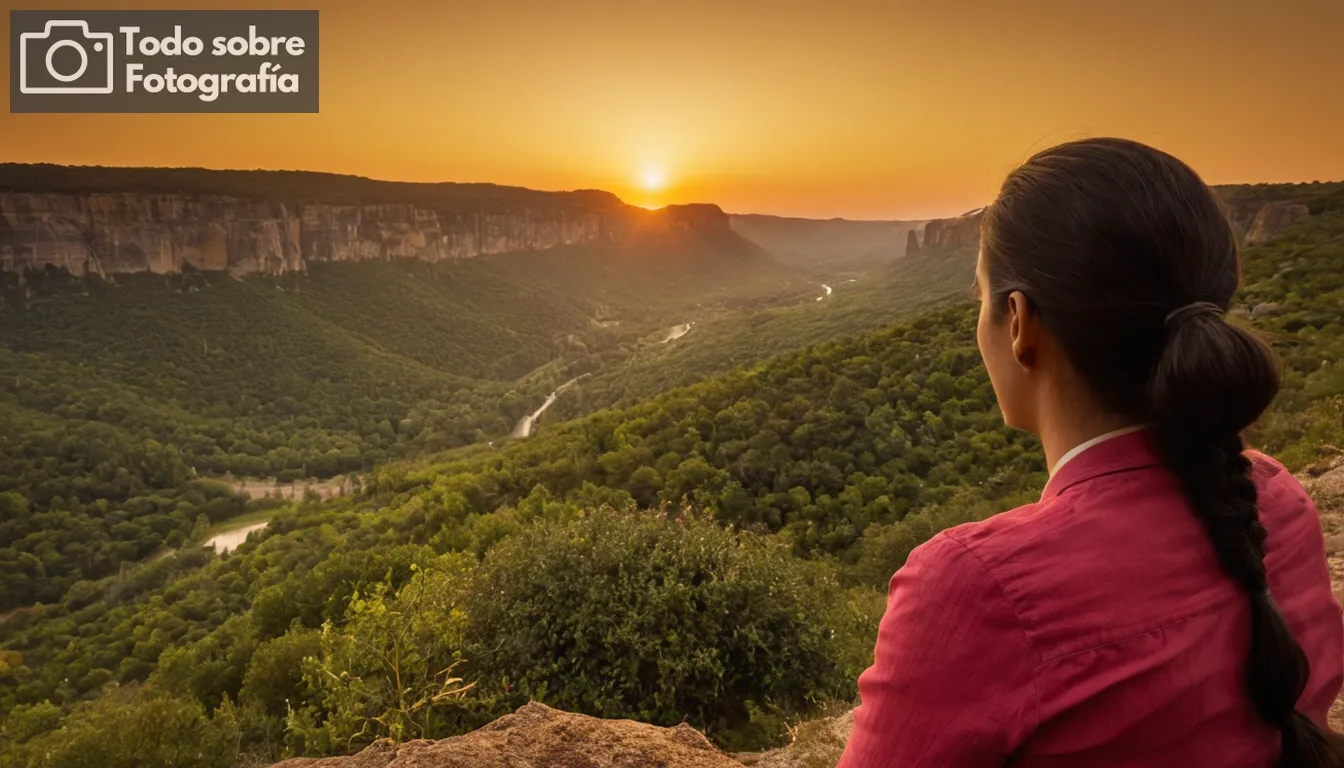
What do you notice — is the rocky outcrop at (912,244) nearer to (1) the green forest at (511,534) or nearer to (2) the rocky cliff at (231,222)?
(1) the green forest at (511,534)

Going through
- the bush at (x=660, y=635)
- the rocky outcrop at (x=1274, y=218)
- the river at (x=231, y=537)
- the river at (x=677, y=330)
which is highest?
the rocky outcrop at (x=1274, y=218)

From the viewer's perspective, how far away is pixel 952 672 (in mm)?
1061

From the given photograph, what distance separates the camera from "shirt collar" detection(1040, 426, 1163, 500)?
1200 mm

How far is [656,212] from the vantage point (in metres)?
198

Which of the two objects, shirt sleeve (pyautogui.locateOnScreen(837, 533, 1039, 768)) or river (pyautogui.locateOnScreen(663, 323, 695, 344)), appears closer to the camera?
shirt sleeve (pyautogui.locateOnScreen(837, 533, 1039, 768))

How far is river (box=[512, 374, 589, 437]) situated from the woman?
64.3 meters

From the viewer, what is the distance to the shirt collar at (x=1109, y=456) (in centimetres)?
120

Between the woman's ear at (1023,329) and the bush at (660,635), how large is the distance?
18.2ft

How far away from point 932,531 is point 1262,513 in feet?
40.5

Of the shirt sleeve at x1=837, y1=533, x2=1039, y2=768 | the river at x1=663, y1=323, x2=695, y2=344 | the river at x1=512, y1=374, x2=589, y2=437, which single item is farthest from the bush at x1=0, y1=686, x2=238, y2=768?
the river at x1=663, y1=323, x2=695, y2=344

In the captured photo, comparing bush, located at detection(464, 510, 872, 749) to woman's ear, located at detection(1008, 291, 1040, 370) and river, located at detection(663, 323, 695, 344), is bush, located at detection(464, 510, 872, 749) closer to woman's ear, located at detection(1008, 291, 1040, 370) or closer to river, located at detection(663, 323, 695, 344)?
woman's ear, located at detection(1008, 291, 1040, 370)

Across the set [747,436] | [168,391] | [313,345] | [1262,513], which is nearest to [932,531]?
[747,436]

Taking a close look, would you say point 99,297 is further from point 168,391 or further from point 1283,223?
point 1283,223

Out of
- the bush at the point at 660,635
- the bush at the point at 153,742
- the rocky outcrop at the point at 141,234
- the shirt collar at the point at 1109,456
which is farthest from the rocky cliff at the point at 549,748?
the rocky outcrop at the point at 141,234
